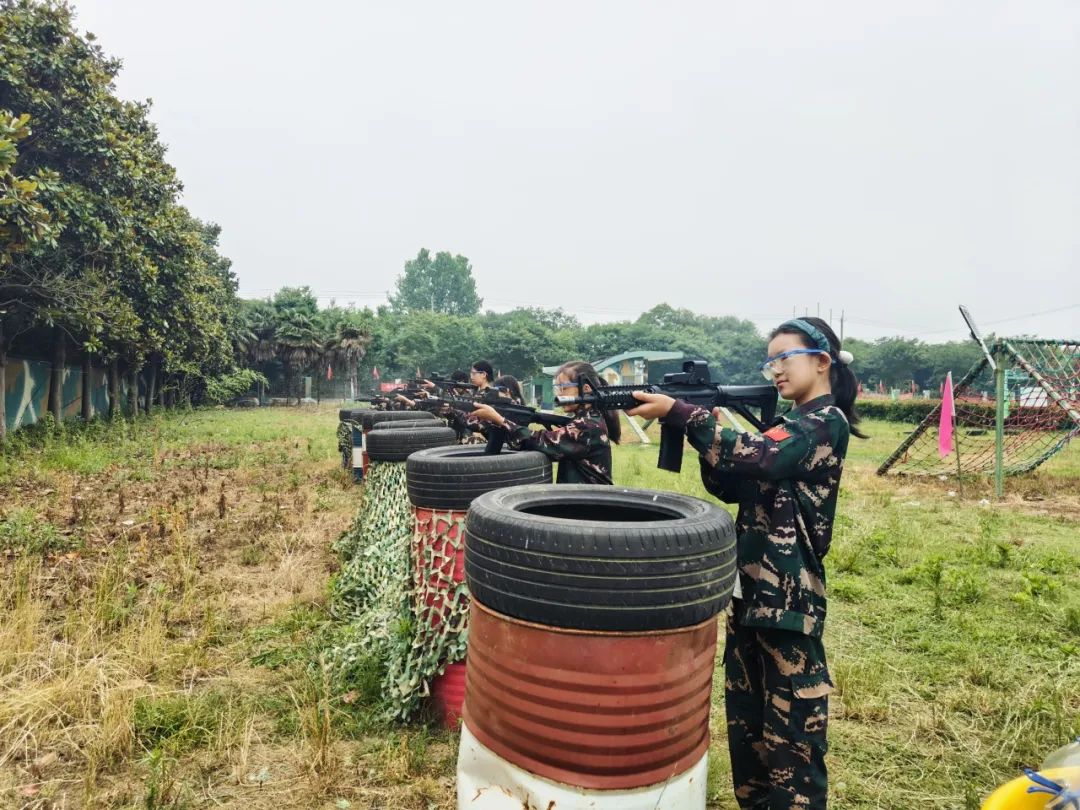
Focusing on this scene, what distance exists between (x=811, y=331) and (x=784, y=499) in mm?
586

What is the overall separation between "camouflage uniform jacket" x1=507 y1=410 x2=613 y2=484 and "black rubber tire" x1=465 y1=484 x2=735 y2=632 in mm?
1809

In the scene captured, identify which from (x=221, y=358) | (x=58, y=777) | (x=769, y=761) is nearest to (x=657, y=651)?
(x=769, y=761)

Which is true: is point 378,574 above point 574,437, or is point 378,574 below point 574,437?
below

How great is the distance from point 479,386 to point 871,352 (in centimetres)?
5583

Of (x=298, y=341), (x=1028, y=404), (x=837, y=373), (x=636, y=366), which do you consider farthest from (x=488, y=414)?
(x=298, y=341)

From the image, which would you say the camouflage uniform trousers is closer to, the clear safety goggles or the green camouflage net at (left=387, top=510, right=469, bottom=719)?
the clear safety goggles

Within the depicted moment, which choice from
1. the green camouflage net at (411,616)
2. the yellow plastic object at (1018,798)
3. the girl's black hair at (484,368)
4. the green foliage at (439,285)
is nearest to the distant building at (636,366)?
the girl's black hair at (484,368)

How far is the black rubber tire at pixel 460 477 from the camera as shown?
312 cm

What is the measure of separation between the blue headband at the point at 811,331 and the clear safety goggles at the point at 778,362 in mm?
32

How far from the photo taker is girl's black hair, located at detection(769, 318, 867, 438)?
229cm

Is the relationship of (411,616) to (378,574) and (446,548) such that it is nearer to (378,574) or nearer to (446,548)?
(446,548)

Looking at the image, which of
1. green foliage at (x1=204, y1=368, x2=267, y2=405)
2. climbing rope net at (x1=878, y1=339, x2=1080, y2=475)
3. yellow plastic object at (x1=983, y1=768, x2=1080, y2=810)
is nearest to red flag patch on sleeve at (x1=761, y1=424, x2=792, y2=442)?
yellow plastic object at (x1=983, y1=768, x2=1080, y2=810)

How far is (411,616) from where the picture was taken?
3311mm

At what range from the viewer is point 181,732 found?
9.21ft
